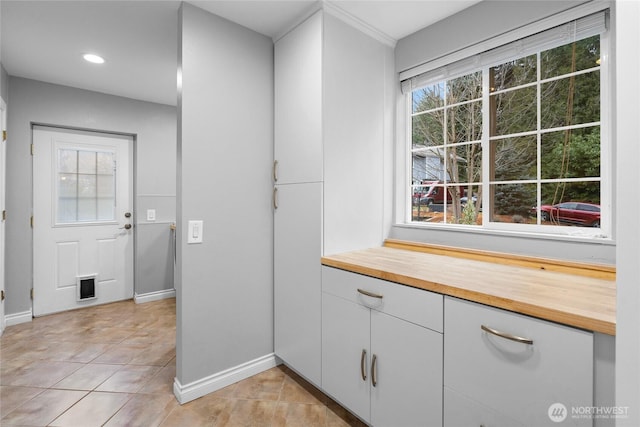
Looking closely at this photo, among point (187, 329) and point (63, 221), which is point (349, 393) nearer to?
point (187, 329)

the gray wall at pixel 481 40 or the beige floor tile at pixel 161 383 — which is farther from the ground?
the gray wall at pixel 481 40

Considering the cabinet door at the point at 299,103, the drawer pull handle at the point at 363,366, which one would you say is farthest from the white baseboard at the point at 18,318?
the drawer pull handle at the point at 363,366

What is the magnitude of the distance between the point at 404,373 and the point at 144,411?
1.53 metres

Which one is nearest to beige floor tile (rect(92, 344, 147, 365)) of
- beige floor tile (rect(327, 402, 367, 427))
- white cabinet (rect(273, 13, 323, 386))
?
white cabinet (rect(273, 13, 323, 386))

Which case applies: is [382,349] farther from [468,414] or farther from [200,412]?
[200,412]

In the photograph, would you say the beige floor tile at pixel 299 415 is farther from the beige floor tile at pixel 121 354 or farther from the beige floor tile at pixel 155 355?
the beige floor tile at pixel 121 354

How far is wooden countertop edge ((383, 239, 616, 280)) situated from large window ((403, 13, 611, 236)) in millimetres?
218

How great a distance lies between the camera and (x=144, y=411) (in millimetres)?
1800

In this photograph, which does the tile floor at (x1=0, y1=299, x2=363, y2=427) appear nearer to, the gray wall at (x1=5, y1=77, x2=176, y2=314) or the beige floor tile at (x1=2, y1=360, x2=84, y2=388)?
the beige floor tile at (x1=2, y1=360, x2=84, y2=388)

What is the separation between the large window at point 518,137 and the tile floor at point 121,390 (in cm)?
153

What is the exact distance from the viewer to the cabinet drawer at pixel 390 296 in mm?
1303

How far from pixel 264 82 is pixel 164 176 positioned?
7.66ft

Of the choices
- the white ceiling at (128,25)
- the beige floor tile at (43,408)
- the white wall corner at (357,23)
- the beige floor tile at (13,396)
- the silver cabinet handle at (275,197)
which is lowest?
the beige floor tile at (43,408)

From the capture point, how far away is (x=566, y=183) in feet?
5.53
